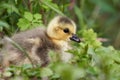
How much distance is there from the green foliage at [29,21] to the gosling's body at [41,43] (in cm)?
31

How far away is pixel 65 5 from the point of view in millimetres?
5910

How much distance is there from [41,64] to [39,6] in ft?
3.65

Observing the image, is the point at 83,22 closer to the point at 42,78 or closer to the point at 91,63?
the point at 91,63

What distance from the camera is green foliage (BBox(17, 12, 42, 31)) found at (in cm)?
549

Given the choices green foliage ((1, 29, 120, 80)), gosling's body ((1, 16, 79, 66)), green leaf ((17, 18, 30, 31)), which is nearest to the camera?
green foliage ((1, 29, 120, 80))

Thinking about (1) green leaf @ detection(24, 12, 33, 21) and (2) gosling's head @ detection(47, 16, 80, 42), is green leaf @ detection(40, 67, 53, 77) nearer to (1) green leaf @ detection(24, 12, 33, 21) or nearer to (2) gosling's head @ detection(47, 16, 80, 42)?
(2) gosling's head @ detection(47, 16, 80, 42)

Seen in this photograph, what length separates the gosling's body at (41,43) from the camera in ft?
15.7

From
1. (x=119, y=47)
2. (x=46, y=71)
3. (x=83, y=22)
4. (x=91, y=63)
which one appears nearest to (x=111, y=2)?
(x=119, y=47)

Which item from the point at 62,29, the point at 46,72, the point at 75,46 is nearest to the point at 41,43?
the point at 62,29

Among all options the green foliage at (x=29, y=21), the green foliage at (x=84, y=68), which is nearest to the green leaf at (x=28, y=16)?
the green foliage at (x=29, y=21)

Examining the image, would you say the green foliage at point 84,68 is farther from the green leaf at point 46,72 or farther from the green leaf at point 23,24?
the green leaf at point 23,24

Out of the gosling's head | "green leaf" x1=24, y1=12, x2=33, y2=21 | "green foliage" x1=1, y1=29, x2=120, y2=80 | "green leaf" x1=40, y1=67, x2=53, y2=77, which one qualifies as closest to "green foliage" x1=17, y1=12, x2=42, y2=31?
"green leaf" x1=24, y1=12, x2=33, y2=21

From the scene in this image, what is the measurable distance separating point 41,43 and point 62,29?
399mm

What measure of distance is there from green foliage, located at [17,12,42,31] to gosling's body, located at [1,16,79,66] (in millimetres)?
308
